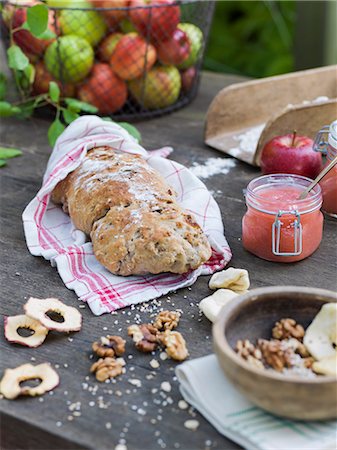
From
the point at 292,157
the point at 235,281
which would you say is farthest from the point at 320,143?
the point at 235,281

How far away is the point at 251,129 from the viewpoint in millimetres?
1914

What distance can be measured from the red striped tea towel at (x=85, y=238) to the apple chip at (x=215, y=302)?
87mm

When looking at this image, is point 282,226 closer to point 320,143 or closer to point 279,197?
point 279,197

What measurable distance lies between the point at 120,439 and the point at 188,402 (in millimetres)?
105

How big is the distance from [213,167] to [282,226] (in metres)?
0.44

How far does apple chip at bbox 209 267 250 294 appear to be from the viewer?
1.21 metres

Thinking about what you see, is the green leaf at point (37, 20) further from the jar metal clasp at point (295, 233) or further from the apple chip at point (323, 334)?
the apple chip at point (323, 334)

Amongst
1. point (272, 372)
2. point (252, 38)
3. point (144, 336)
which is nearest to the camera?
point (272, 372)

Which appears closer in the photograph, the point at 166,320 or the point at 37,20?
the point at 166,320

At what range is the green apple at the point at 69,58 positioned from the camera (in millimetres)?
1849

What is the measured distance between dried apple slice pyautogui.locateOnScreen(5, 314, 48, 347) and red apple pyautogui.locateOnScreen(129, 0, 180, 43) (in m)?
0.96

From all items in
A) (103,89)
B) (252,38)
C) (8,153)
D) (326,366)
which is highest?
(326,366)

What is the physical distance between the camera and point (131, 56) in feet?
6.14

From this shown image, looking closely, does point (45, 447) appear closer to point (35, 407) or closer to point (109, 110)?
point (35, 407)
